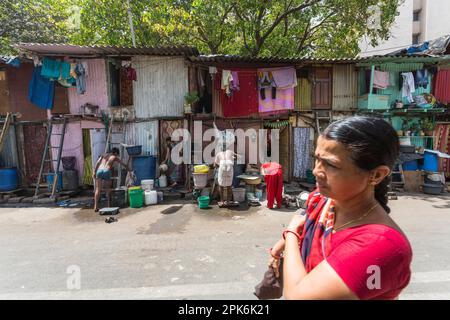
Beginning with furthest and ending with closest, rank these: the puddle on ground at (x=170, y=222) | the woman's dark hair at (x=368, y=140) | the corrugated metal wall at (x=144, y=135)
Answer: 1. the corrugated metal wall at (x=144, y=135)
2. the puddle on ground at (x=170, y=222)
3. the woman's dark hair at (x=368, y=140)

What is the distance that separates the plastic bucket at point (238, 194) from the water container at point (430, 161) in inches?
306

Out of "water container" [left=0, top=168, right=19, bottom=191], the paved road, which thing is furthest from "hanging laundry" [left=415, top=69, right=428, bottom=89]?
"water container" [left=0, top=168, right=19, bottom=191]

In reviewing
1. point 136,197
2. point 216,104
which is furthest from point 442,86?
point 136,197

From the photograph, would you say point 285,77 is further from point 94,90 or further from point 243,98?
point 94,90

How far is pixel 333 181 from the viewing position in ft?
3.77

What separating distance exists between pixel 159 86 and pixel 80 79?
9.81 ft

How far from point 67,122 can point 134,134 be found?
2657 mm

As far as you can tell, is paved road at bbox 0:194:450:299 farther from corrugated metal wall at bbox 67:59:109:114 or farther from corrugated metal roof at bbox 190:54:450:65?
corrugated metal roof at bbox 190:54:450:65

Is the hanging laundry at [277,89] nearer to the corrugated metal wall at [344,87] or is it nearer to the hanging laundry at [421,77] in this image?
the corrugated metal wall at [344,87]

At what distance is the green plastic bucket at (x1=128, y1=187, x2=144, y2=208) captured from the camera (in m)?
8.02

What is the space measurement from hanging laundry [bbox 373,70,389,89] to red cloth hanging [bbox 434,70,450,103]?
8.62 feet

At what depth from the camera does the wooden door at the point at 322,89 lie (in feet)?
36.3

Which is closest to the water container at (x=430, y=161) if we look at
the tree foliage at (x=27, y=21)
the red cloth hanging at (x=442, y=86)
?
the red cloth hanging at (x=442, y=86)
